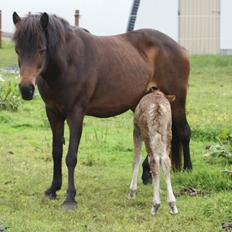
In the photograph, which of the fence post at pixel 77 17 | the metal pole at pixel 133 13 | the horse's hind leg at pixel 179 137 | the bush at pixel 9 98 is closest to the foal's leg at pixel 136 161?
the horse's hind leg at pixel 179 137

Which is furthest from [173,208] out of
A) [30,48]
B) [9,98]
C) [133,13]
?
[133,13]

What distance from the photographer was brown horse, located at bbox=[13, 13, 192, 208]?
650 centimetres

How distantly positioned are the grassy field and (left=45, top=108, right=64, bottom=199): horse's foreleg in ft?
0.39

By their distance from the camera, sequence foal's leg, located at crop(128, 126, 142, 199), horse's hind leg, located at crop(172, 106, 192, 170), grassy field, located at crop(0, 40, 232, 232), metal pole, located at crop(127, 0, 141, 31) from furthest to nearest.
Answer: metal pole, located at crop(127, 0, 141, 31) < horse's hind leg, located at crop(172, 106, 192, 170) < foal's leg, located at crop(128, 126, 142, 199) < grassy field, located at crop(0, 40, 232, 232)

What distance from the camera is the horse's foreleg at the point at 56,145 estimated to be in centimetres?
724

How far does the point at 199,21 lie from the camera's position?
23.1m

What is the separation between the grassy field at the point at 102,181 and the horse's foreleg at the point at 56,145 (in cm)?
12

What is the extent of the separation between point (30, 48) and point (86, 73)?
0.80m

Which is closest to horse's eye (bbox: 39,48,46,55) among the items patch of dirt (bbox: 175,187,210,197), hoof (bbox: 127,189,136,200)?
hoof (bbox: 127,189,136,200)

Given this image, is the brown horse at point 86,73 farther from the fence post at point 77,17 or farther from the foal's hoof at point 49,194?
the fence post at point 77,17

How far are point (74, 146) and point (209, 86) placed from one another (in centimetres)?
1074

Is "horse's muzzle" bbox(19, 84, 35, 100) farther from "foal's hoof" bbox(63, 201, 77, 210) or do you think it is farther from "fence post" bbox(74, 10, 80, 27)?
"fence post" bbox(74, 10, 80, 27)

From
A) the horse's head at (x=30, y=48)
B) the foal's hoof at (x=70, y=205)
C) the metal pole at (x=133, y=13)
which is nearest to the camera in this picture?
the horse's head at (x=30, y=48)

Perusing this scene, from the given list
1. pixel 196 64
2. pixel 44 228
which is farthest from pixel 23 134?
pixel 196 64
